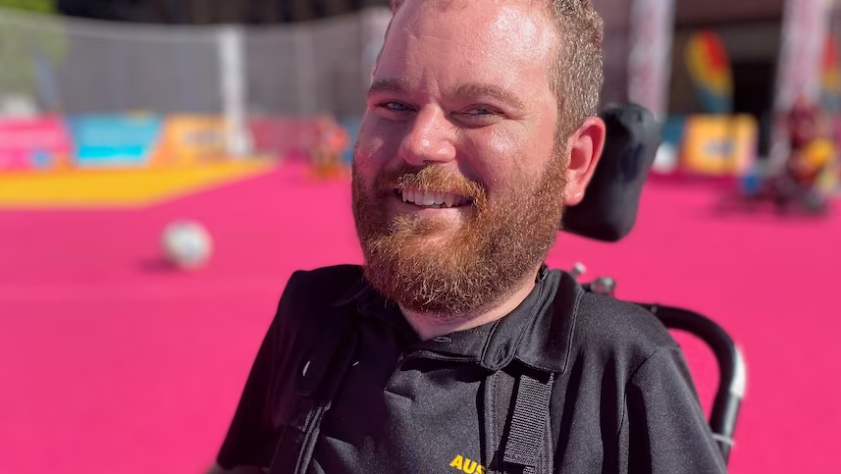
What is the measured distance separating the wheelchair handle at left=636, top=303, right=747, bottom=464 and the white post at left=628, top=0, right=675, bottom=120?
39.7 feet

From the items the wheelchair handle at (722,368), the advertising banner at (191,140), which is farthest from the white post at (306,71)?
the wheelchair handle at (722,368)

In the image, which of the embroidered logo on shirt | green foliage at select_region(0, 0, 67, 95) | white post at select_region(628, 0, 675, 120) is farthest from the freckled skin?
green foliage at select_region(0, 0, 67, 95)

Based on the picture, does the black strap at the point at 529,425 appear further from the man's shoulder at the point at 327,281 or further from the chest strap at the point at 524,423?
the man's shoulder at the point at 327,281

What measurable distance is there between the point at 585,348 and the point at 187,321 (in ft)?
13.2

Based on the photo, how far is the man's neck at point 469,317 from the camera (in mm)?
1218

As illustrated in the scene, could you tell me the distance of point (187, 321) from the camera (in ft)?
15.3

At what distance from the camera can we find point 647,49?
42.5ft

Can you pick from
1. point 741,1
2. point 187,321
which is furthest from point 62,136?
point 741,1

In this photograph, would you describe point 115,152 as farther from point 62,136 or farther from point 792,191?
point 792,191

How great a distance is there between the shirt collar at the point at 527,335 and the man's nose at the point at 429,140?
0.33 metres

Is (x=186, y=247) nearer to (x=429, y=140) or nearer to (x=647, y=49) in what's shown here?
(x=429, y=140)

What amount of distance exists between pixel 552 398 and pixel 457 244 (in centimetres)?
32

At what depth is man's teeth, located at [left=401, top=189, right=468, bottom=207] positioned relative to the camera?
1146 millimetres

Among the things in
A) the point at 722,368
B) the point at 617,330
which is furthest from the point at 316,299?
the point at 722,368
